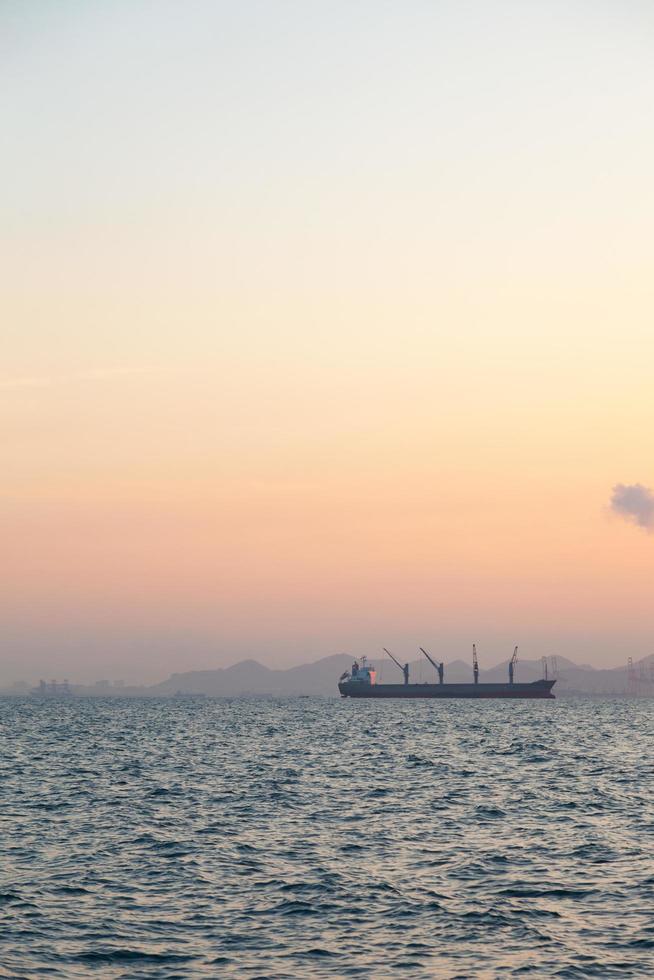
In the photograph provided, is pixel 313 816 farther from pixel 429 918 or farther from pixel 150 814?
pixel 429 918

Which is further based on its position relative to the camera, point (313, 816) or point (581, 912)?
point (313, 816)

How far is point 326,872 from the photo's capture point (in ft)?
130

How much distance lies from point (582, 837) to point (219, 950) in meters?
23.0

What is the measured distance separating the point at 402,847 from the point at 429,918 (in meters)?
Result: 12.0

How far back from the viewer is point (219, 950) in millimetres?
29438

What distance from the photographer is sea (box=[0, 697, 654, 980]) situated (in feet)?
95.1

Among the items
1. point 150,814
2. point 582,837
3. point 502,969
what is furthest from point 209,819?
point 502,969

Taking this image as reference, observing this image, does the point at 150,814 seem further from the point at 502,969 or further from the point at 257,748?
the point at 257,748

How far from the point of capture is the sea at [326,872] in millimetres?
29000

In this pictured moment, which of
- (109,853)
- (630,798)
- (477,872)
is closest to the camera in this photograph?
(477,872)

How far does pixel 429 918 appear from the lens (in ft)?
108

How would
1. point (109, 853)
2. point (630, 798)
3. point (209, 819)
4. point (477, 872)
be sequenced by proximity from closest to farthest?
point (477, 872) → point (109, 853) → point (209, 819) → point (630, 798)

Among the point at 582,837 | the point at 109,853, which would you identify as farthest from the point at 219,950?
the point at 582,837

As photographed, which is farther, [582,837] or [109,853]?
[582,837]
